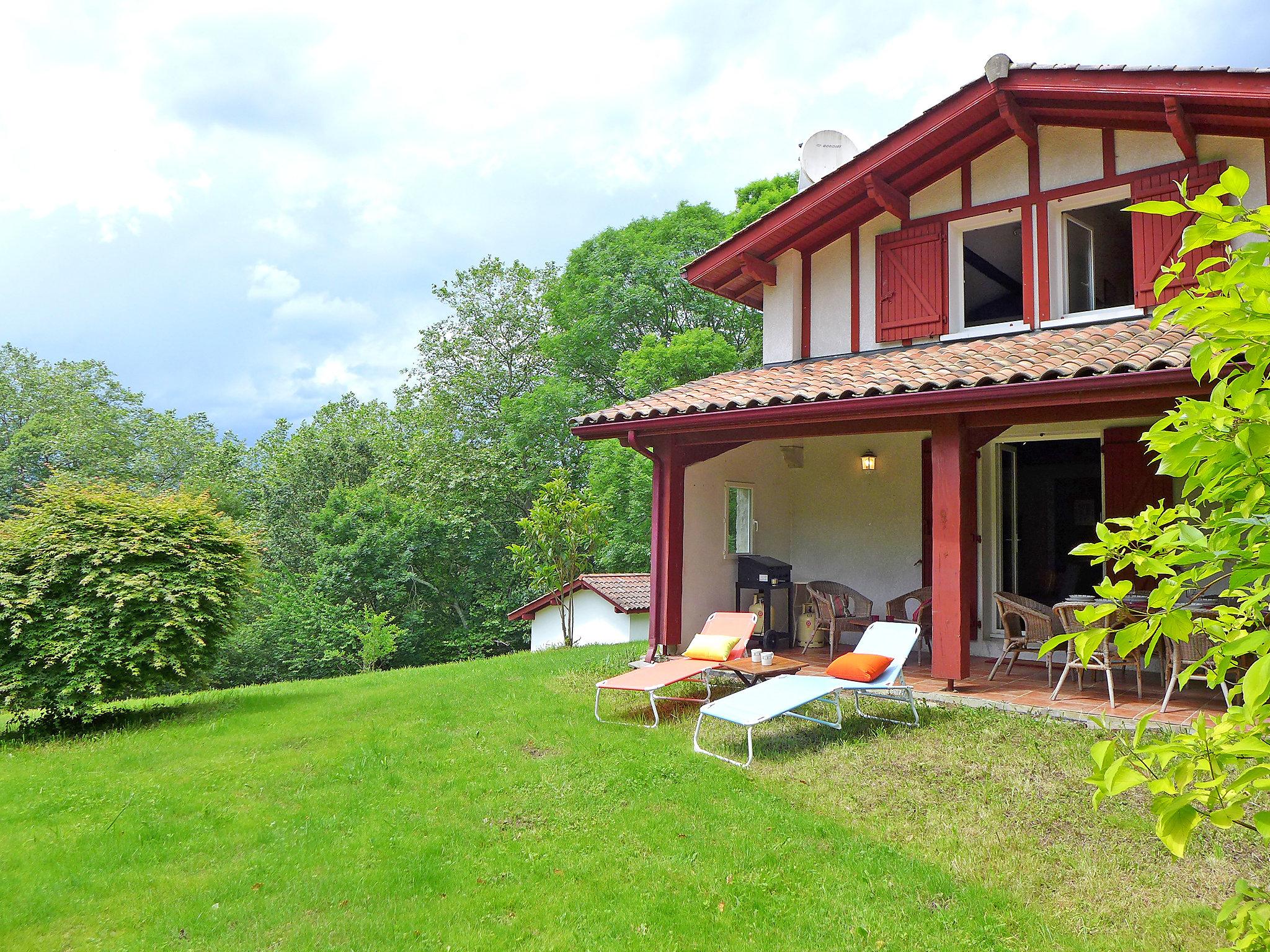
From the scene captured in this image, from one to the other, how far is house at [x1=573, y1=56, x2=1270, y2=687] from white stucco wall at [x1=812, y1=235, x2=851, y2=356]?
0.09ft

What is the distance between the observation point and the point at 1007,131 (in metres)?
9.27

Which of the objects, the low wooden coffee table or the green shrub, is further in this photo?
the green shrub

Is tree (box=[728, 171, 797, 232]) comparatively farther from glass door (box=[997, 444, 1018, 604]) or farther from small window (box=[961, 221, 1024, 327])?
glass door (box=[997, 444, 1018, 604])

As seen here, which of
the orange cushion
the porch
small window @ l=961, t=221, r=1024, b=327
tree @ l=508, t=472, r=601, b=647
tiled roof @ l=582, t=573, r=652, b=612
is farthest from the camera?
tiled roof @ l=582, t=573, r=652, b=612

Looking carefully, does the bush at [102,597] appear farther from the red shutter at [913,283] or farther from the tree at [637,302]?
the tree at [637,302]

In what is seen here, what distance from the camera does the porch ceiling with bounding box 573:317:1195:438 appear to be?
267 inches

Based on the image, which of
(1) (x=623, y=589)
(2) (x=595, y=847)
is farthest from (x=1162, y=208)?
(1) (x=623, y=589)

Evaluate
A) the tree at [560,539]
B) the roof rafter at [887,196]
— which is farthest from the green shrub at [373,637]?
the roof rafter at [887,196]

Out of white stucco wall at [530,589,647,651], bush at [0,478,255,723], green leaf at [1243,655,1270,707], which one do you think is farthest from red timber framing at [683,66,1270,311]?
green leaf at [1243,655,1270,707]

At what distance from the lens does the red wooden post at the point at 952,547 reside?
7.59m

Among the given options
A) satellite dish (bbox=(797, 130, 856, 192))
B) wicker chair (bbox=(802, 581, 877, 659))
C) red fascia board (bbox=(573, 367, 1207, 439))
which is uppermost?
satellite dish (bbox=(797, 130, 856, 192))

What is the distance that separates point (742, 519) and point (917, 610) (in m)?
2.41

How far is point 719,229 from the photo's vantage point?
2736 cm

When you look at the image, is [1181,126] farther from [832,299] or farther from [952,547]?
[952,547]
